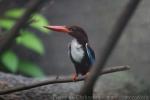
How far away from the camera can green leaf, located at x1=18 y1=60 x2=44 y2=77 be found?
516 centimetres

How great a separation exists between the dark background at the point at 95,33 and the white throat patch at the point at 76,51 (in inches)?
107

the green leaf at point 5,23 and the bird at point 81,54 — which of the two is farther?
the green leaf at point 5,23

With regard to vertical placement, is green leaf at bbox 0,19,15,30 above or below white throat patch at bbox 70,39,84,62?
below

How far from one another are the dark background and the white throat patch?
271cm

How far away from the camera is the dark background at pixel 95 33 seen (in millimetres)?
5045

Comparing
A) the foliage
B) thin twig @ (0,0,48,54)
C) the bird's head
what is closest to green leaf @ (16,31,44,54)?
the foliage

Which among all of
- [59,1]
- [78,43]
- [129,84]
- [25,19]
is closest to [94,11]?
[59,1]

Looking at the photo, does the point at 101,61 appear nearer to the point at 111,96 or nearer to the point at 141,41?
the point at 111,96

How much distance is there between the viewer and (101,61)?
2.27 ft

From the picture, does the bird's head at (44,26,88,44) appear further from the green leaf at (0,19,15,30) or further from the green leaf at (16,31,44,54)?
the green leaf at (16,31,44,54)

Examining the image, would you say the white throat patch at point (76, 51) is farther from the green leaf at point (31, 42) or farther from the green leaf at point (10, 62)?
the green leaf at point (31, 42)

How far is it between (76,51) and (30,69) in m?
3.33

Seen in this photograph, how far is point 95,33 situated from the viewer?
5293 millimetres

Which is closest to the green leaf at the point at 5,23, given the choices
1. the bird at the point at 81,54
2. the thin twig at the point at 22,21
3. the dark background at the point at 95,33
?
the dark background at the point at 95,33
